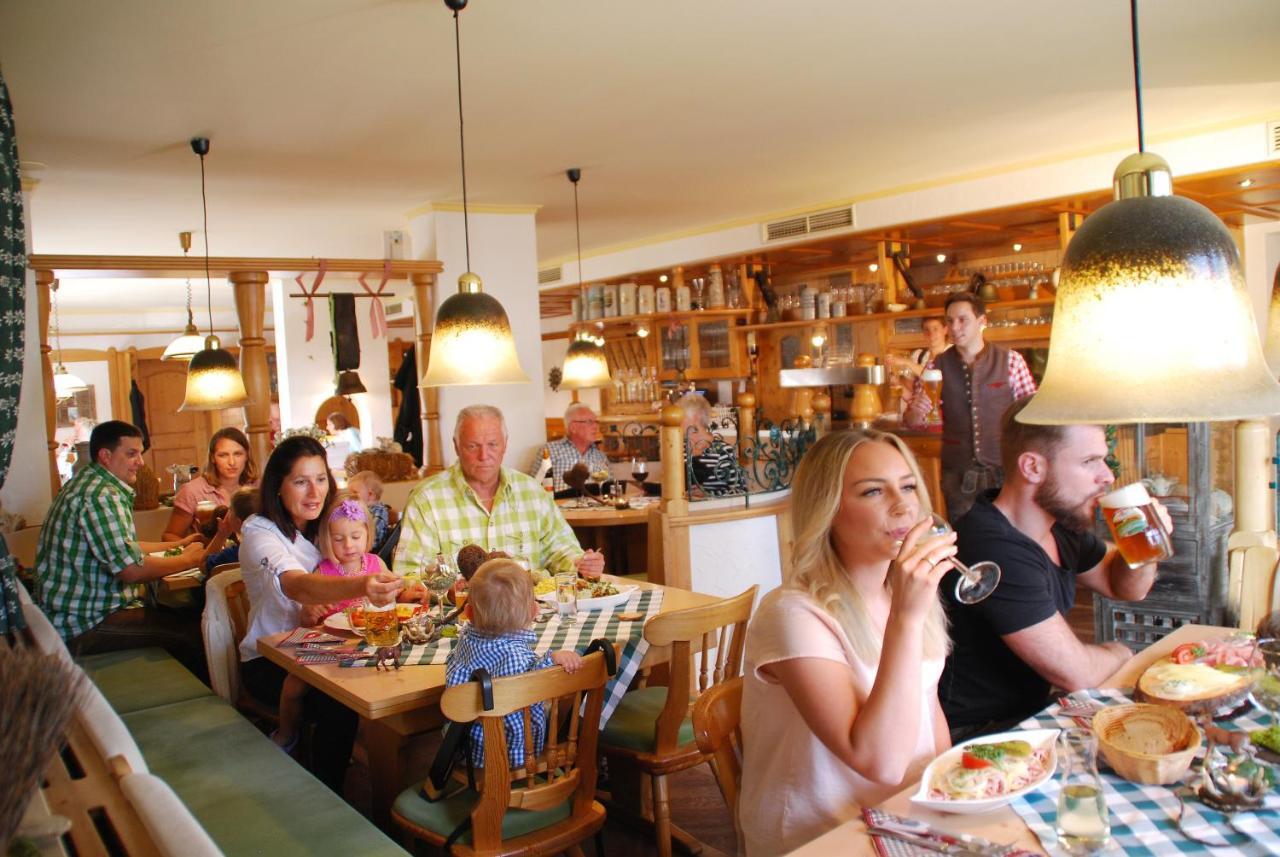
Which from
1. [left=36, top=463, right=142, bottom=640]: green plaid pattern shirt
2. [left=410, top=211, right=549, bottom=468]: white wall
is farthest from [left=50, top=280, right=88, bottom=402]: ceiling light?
[left=36, top=463, right=142, bottom=640]: green plaid pattern shirt

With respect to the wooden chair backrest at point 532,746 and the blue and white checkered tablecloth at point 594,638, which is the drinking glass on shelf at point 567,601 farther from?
the wooden chair backrest at point 532,746

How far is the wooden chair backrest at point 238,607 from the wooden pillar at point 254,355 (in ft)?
8.59

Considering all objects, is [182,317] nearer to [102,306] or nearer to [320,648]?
[102,306]

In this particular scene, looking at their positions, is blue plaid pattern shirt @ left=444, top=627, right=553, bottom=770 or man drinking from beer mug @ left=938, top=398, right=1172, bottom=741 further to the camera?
blue plaid pattern shirt @ left=444, top=627, right=553, bottom=770

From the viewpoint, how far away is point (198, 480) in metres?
5.56

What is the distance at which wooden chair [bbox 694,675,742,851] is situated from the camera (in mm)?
1938

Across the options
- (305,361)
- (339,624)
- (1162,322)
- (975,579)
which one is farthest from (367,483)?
(305,361)

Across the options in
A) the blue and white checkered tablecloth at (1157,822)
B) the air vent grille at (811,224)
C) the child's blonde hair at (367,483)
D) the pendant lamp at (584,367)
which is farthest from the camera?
the air vent grille at (811,224)

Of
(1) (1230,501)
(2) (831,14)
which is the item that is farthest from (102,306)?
(1) (1230,501)

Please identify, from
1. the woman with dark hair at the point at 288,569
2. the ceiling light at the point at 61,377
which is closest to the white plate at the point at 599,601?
the woman with dark hair at the point at 288,569

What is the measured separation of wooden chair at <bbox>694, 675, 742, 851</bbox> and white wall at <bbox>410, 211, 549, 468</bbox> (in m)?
4.73

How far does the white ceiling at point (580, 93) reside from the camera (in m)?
3.32

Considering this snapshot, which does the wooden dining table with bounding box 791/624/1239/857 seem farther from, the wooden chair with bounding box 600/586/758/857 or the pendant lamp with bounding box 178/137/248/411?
the pendant lamp with bounding box 178/137/248/411

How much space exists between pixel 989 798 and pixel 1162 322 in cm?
77
